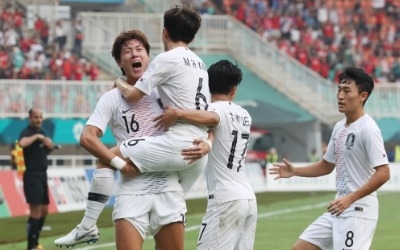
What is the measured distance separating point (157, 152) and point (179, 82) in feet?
1.87

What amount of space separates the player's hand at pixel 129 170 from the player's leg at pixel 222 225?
3.96 feet

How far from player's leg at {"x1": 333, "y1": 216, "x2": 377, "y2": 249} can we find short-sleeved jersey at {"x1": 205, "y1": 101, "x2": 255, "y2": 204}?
0.86 metres

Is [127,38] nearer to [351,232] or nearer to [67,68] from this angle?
[351,232]

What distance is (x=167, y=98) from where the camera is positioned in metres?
9.94

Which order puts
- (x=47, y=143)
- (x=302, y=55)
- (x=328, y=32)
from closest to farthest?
(x=47, y=143) → (x=302, y=55) → (x=328, y=32)

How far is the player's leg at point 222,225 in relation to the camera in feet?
35.6

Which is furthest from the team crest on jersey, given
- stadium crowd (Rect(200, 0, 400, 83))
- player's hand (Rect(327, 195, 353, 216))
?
stadium crowd (Rect(200, 0, 400, 83))

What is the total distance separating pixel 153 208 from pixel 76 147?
105ft

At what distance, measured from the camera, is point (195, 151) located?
9812 millimetres

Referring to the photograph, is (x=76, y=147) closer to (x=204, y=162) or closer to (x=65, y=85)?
(x=65, y=85)

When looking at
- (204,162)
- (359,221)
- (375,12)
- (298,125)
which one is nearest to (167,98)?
(204,162)

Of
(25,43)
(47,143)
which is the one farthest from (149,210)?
(25,43)

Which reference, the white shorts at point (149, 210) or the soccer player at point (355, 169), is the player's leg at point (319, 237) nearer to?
the soccer player at point (355, 169)

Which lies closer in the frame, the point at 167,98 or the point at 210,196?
the point at 167,98
